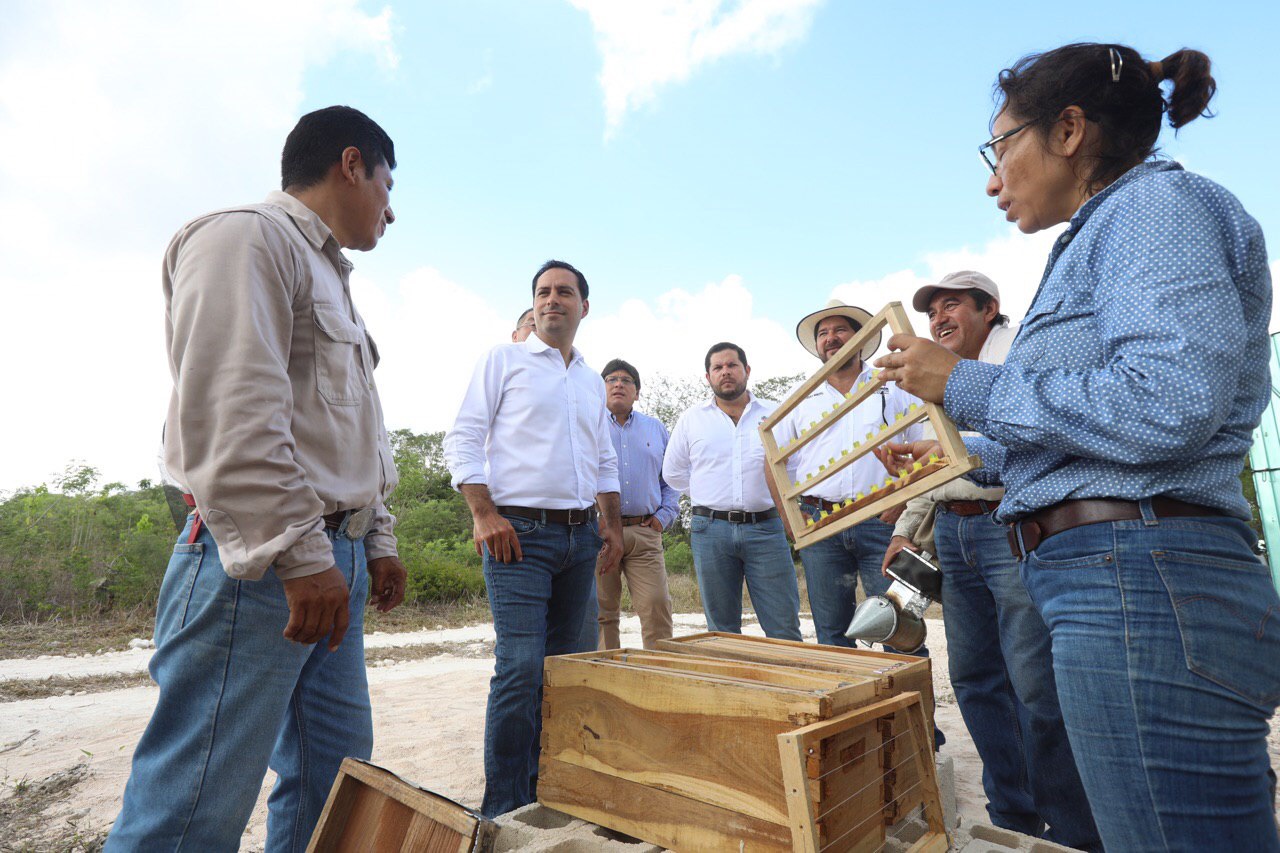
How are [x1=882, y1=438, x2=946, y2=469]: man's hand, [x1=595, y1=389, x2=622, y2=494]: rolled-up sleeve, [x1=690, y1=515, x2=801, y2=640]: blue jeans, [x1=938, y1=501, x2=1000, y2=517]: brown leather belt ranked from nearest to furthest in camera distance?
[x1=882, y1=438, x2=946, y2=469]: man's hand, [x1=938, y1=501, x2=1000, y2=517]: brown leather belt, [x1=595, y1=389, x2=622, y2=494]: rolled-up sleeve, [x1=690, y1=515, x2=801, y2=640]: blue jeans

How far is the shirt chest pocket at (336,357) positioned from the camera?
1.84 metres

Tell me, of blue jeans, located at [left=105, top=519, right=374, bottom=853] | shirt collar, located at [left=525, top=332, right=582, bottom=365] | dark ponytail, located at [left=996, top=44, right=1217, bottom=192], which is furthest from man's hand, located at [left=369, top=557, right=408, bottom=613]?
dark ponytail, located at [left=996, top=44, right=1217, bottom=192]

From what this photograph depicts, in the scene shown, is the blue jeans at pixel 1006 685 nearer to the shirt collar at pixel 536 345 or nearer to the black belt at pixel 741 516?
the black belt at pixel 741 516

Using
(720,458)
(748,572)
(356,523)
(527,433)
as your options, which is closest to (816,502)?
(748,572)

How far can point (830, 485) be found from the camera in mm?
4301

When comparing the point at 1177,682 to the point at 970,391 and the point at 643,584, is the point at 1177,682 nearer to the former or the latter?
the point at 970,391

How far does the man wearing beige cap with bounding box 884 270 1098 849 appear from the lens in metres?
2.54

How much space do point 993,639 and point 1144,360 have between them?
80.6 inches

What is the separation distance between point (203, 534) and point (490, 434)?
1845 millimetres

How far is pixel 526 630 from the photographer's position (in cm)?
303

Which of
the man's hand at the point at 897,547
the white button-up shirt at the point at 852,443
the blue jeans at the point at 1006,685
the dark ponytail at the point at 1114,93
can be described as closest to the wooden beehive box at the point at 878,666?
the blue jeans at the point at 1006,685

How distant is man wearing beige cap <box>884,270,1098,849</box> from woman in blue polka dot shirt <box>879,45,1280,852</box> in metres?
1.00

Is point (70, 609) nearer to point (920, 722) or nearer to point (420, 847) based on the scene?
point (420, 847)

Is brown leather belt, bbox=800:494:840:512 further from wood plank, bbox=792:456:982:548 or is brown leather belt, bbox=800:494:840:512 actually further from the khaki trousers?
wood plank, bbox=792:456:982:548
